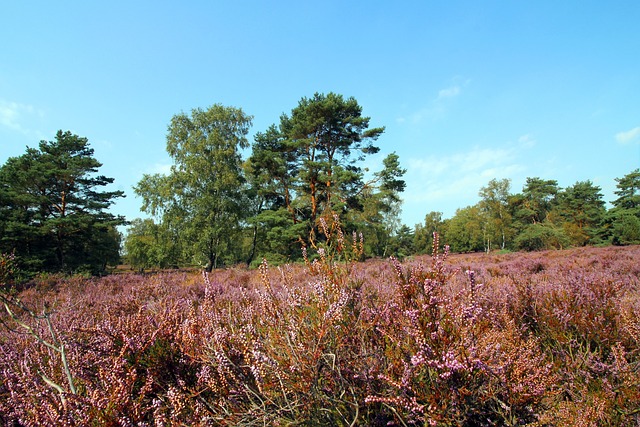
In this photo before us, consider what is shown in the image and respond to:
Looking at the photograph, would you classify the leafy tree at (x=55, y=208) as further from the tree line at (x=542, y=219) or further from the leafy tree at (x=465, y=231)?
the leafy tree at (x=465, y=231)

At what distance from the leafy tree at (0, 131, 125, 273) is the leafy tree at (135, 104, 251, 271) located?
3.95 meters

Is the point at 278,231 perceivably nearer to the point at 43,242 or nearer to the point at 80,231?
the point at 80,231

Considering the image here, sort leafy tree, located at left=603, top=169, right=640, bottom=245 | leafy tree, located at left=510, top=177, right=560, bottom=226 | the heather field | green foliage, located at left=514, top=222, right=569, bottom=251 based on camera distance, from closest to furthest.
Result: 1. the heather field
2. leafy tree, located at left=603, top=169, right=640, bottom=245
3. green foliage, located at left=514, top=222, right=569, bottom=251
4. leafy tree, located at left=510, top=177, right=560, bottom=226

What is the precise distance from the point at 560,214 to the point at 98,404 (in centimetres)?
6528

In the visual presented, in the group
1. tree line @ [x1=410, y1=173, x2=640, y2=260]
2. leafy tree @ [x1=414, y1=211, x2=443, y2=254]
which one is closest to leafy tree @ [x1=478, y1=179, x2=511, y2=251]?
tree line @ [x1=410, y1=173, x2=640, y2=260]

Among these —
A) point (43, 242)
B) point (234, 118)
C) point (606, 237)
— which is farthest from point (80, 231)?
point (606, 237)

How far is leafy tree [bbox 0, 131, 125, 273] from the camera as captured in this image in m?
22.4

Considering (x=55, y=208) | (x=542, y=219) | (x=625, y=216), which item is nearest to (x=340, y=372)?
(x=55, y=208)

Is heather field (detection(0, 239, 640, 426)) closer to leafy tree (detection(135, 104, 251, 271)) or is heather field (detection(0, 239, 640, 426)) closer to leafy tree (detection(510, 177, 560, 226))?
leafy tree (detection(135, 104, 251, 271))

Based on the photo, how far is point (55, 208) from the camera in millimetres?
24875

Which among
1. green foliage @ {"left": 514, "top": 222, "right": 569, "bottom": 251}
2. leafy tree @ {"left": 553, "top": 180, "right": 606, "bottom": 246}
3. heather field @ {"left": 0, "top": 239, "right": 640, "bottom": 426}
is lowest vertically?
heather field @ {"left": 0, "top": 239, "right": 640, "bottom": 426}

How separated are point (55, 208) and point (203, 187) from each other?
11.6 meters

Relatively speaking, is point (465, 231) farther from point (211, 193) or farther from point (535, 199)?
point (211, 193)

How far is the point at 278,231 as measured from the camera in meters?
23.4
